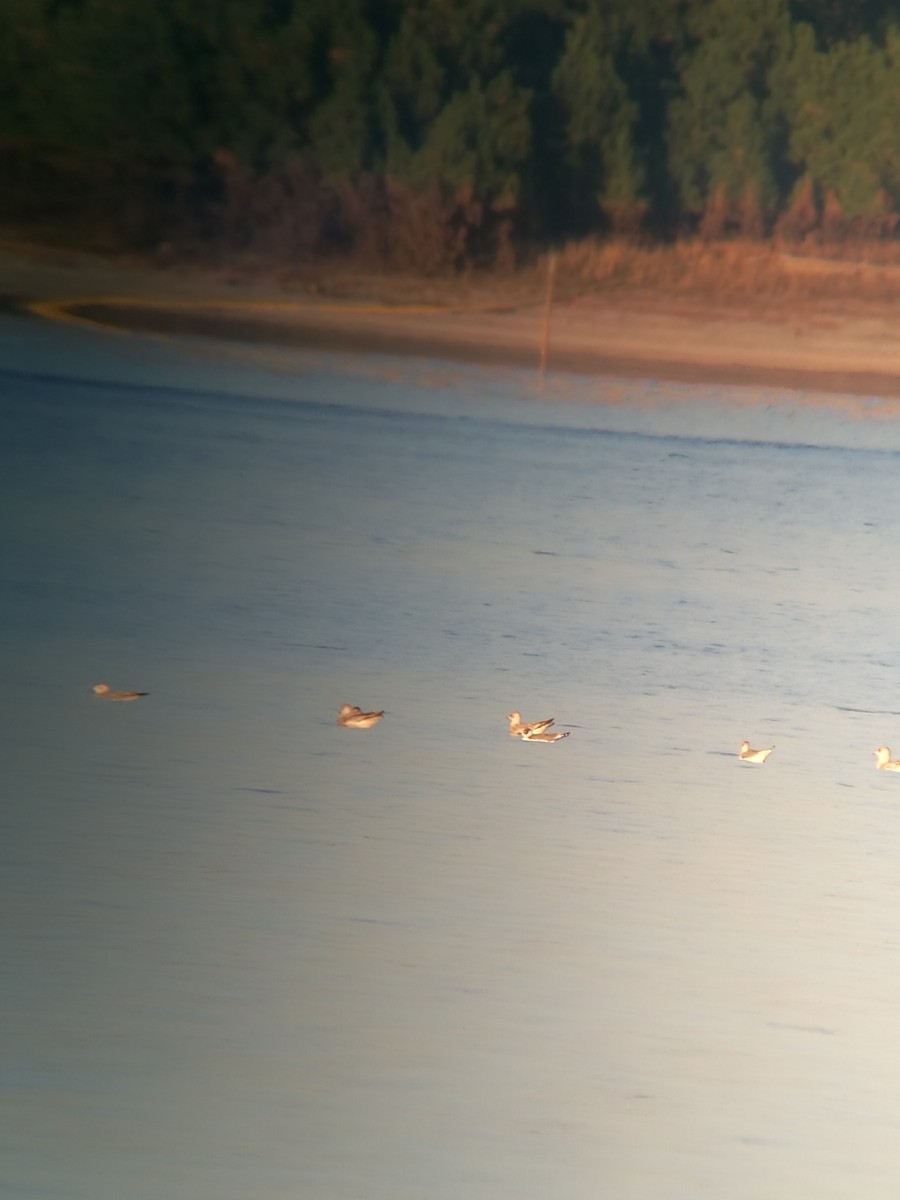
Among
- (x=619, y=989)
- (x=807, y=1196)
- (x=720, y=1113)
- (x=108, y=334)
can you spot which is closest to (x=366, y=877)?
(x=619, y=989)

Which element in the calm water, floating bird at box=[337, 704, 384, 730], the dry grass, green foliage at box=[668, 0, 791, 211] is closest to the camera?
the calm water

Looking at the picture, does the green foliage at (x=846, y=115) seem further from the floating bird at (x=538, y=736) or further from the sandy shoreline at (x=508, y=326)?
the floating bird at (x=538, y=736)

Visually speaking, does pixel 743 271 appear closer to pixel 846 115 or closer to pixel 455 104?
pixel 846 115

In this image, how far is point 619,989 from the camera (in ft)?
9.00

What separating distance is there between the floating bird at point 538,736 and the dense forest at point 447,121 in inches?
41.0

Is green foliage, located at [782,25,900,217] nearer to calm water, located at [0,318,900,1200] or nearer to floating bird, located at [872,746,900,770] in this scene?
calm water, located at [0,318,900,1200]

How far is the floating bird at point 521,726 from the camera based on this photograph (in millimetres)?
3252

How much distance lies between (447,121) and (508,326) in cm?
44

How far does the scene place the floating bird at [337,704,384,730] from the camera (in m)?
3.24

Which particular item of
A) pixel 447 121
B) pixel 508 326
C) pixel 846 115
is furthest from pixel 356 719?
pixel 846 115

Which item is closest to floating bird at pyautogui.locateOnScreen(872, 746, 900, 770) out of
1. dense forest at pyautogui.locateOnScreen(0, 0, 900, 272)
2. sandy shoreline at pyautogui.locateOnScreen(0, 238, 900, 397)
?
sandy shoreline at pyautogui.locateOnScreen(0, 238, 900, 397)

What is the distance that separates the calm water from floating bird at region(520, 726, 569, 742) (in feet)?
0.09

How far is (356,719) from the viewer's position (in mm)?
3238

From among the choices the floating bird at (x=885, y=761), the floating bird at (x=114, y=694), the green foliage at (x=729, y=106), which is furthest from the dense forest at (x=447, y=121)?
the floating bird at (x=885, y=761)
